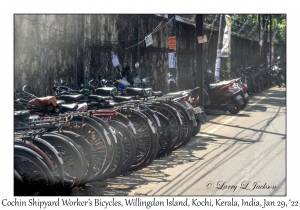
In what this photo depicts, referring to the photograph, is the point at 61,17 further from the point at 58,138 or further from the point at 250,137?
the point at 58,138

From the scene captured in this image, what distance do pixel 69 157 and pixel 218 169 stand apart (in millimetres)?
2598

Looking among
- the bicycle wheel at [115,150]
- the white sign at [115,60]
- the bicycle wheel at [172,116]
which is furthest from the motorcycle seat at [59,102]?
the white sign at [115,60]

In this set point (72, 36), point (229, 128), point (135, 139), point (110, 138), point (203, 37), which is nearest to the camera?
point (110, 138)

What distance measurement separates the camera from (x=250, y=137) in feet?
Result: 39.5

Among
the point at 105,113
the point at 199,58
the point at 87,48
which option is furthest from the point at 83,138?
the point at 199,58

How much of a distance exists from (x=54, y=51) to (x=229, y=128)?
4.10m

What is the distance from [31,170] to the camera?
6.20 metres

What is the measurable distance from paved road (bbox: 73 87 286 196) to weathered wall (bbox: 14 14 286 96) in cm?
273

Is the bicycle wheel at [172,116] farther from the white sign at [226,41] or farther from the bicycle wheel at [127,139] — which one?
the white sign at [226,41]

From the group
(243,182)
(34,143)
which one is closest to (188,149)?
(243,182)

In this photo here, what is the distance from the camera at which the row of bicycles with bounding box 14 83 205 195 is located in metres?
6.26

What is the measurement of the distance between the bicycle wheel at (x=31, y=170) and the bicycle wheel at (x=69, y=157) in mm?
468

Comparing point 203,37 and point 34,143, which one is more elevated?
point 203,37

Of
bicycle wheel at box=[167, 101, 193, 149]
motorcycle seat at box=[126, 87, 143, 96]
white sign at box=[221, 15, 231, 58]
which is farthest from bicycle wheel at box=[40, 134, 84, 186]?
white sign at box=[221, 15, 231, 58]
